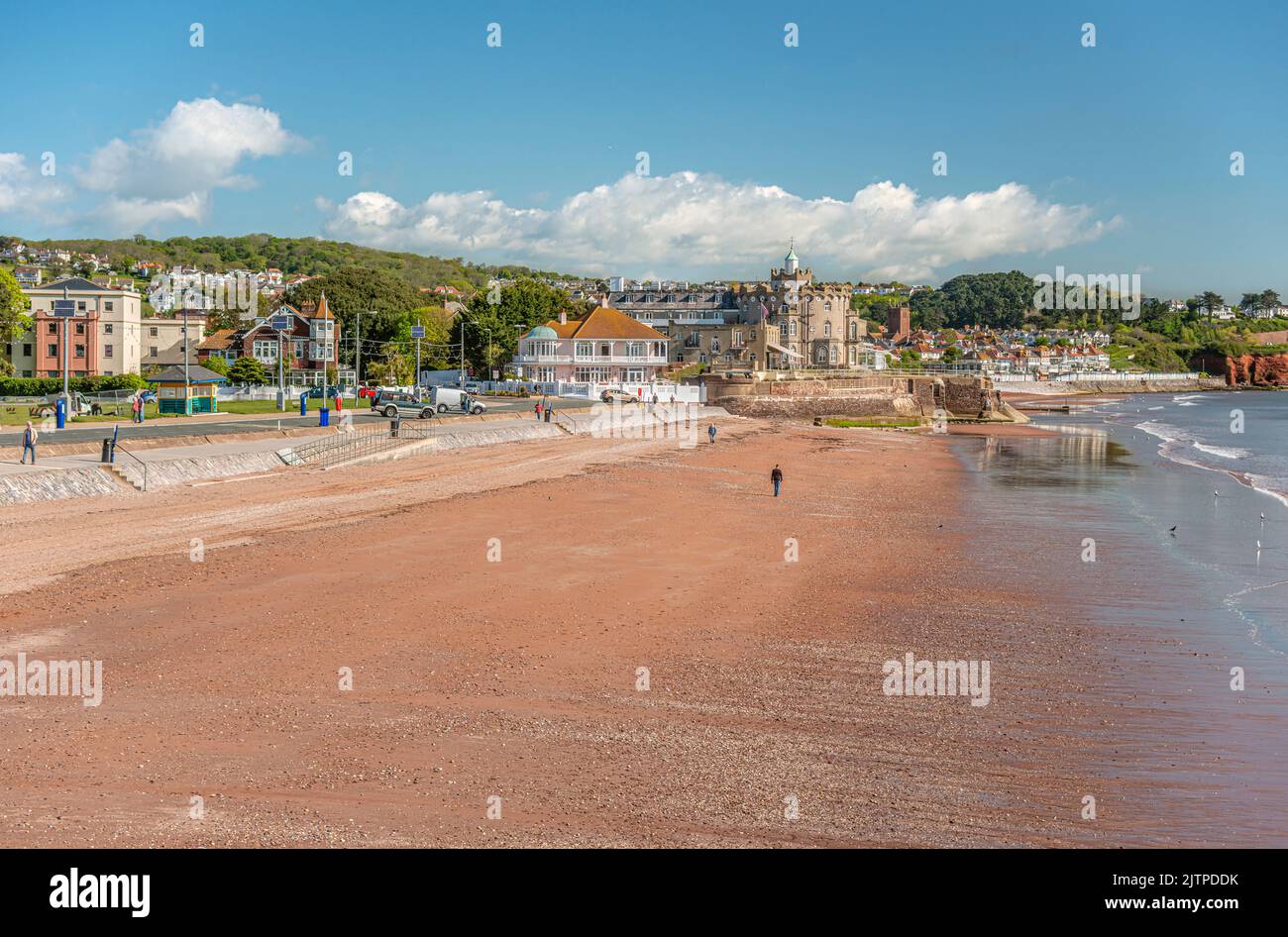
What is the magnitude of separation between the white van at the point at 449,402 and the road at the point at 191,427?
661 millimetres

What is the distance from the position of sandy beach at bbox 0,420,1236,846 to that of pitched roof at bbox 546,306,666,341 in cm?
6246

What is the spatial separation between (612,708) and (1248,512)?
2677 centimetres

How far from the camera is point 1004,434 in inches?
2788

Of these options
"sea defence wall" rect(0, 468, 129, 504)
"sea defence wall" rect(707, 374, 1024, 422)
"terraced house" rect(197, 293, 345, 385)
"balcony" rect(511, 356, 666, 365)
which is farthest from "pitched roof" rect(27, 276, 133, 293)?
"sea defence wall" rect(0, 468, 129, 504)

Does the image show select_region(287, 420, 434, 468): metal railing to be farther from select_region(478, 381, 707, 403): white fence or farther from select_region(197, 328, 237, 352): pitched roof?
select_region(197, 328, 237, 352): pitched roof

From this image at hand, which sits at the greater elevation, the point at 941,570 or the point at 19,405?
the point at 19,405

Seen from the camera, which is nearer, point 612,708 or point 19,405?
point 612,708

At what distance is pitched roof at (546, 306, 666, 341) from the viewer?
8669 centimetres

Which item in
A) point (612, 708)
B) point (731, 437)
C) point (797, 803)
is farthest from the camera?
point (731, 437)

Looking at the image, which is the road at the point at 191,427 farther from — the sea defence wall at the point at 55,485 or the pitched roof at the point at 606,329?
the pitched roof at the point at 606,329

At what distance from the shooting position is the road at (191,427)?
1324 inches

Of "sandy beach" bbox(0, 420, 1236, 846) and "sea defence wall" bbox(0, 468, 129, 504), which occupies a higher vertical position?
"sea defence wall" bbox(0, 468, 129, 504)
